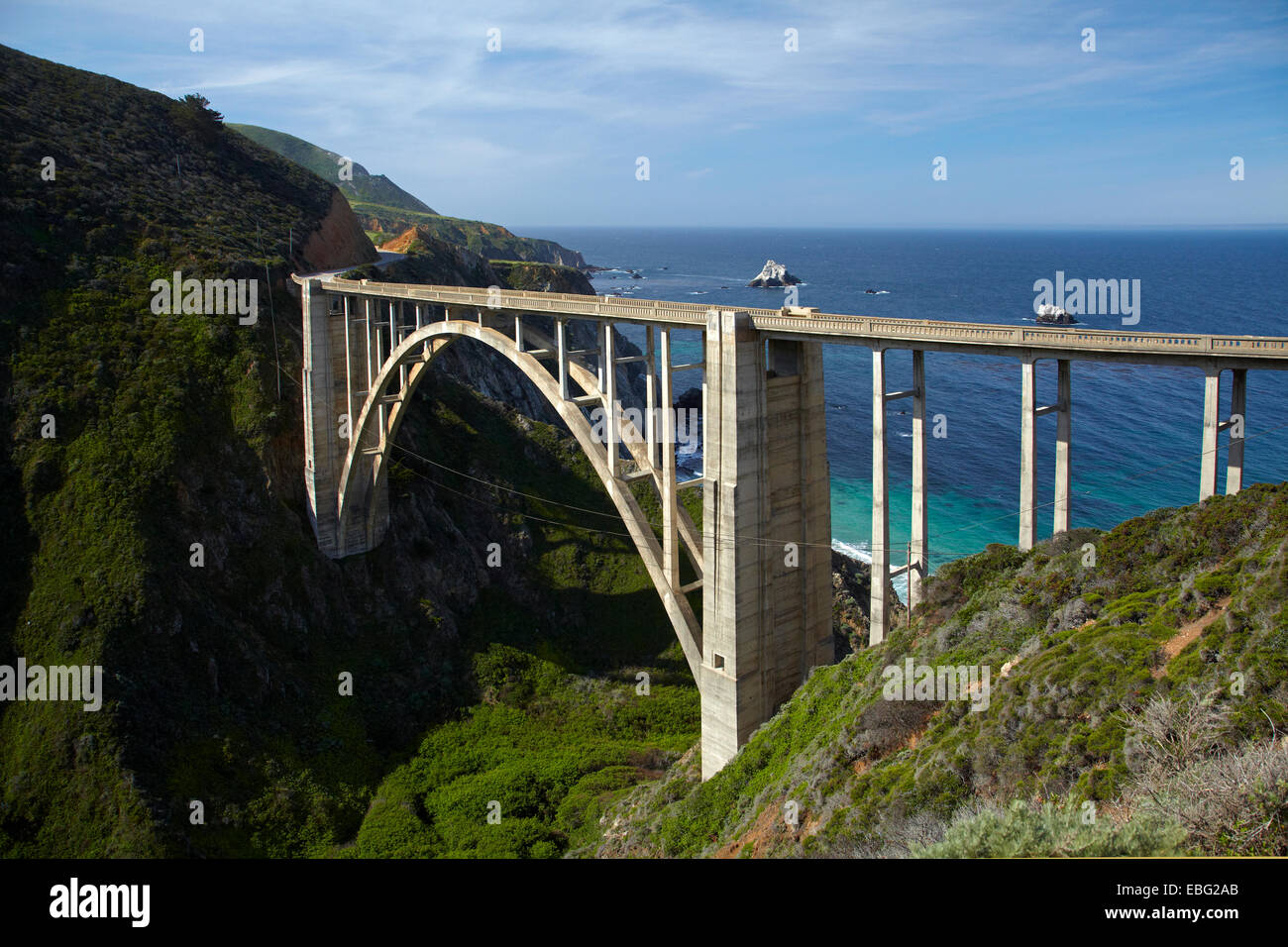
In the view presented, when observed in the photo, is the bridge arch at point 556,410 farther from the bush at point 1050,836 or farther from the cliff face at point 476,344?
the bush at point 1050,836

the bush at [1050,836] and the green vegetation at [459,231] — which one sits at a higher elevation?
the green vegetation at [459,231]

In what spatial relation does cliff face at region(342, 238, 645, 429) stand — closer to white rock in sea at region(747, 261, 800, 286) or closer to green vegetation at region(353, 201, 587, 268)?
green vegetation at region(353, 201, 587, 268)

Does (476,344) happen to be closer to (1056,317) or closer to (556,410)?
(556,410)

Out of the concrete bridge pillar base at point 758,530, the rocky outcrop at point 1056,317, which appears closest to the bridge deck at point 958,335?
the concrete bridge pillar base at point 758,530

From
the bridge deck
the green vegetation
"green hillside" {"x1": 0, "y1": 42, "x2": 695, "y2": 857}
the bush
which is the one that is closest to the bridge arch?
the bridge deck

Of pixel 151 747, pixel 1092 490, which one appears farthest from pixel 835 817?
pixel 1092 490

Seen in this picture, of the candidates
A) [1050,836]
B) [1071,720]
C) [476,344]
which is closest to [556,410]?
[1071,720]
